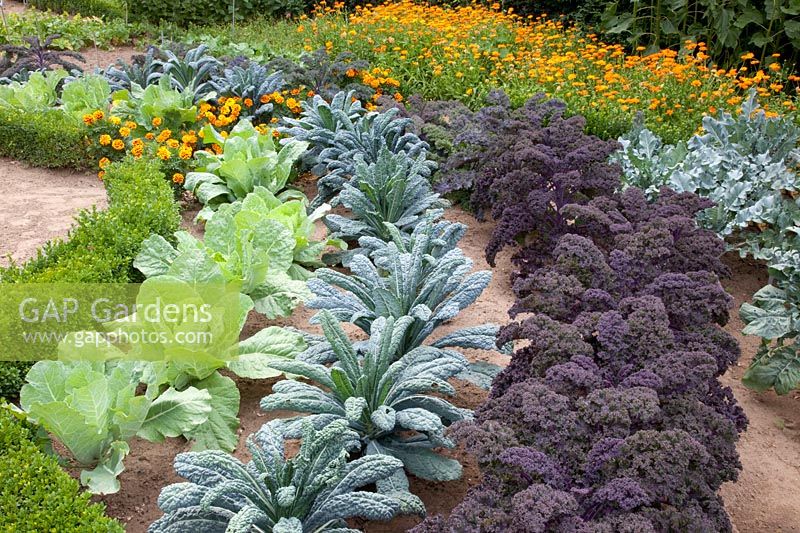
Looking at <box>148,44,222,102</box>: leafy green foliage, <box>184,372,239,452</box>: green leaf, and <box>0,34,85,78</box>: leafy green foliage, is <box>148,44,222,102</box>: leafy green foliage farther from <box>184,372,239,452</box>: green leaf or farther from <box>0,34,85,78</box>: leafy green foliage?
<box>184,372,239,452</box>: green leaf

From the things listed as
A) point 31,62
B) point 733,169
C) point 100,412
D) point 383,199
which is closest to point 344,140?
point 383,199

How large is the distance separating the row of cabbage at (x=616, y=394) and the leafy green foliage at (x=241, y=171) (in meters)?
2.41

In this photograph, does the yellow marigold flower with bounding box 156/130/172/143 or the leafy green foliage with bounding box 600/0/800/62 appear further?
the leafy green foliage with bounding box 600/0/800/62

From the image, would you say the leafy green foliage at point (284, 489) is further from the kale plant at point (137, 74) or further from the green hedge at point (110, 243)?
the kale plant at point (137, 74)

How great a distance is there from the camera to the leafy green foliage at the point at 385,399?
2.76 meters

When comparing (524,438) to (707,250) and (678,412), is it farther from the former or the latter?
(707,250)

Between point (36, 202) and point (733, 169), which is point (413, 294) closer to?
point (733, 169)

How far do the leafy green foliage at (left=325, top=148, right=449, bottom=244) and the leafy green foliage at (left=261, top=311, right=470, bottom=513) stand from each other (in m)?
1.71

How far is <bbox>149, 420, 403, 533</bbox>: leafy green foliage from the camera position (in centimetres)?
238

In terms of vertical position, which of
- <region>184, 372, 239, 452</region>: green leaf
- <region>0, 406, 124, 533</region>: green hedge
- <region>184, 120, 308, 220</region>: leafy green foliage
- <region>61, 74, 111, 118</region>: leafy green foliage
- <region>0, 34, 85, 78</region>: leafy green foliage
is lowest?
<region>184, 372, 239, 452</region>: green leaf

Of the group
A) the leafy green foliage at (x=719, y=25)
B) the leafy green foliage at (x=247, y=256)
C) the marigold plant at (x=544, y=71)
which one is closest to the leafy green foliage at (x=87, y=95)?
the marigold plant at (x=544, y=71)

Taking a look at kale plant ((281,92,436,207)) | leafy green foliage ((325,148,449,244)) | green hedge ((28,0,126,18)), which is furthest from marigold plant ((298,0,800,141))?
green hedge ((28,0,126,18))

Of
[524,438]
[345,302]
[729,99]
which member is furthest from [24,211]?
[729,99]

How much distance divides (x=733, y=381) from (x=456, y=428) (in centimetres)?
221
